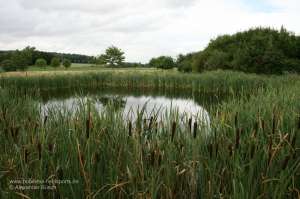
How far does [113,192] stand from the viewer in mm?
2053

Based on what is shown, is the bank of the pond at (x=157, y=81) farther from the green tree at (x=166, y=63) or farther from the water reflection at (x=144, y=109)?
the green tree at (x=166, y=63)

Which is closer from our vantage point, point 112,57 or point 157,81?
point 157,81

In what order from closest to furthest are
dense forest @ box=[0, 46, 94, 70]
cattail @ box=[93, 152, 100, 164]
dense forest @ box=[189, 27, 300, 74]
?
cattail @ box=[93, 152, 100, 164] → dense forest @ box=[189, 27, 300, 74] → dense forest @ box=[0, 46, 94, 70]

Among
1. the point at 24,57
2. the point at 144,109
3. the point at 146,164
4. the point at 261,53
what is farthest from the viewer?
the point at 24,57

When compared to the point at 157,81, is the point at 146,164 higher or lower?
lower

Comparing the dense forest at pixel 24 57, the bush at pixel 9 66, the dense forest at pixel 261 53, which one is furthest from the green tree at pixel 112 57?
the dense forest at pixel 261 53

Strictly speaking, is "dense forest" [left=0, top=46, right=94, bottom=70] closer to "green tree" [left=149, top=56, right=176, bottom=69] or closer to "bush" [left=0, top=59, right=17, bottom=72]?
"bush" [left=0, top=59, right=17, bottom=72]

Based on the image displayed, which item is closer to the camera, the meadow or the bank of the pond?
the meadow

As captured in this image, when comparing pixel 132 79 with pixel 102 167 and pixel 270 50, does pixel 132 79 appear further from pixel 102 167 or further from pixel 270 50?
pixel 102 167

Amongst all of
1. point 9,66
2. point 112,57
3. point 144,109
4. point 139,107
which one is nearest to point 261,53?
point 139,107

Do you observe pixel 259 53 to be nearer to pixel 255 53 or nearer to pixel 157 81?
pixel 255 53

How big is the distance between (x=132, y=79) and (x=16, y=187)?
1775cm

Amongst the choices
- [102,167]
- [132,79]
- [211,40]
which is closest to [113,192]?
[102,167]

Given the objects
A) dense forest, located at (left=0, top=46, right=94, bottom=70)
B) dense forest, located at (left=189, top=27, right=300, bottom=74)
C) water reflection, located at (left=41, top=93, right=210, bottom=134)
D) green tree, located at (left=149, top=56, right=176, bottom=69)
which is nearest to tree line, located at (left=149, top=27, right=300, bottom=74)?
dense forest, located at (left=189, top=27, right=300, bottom=74)
